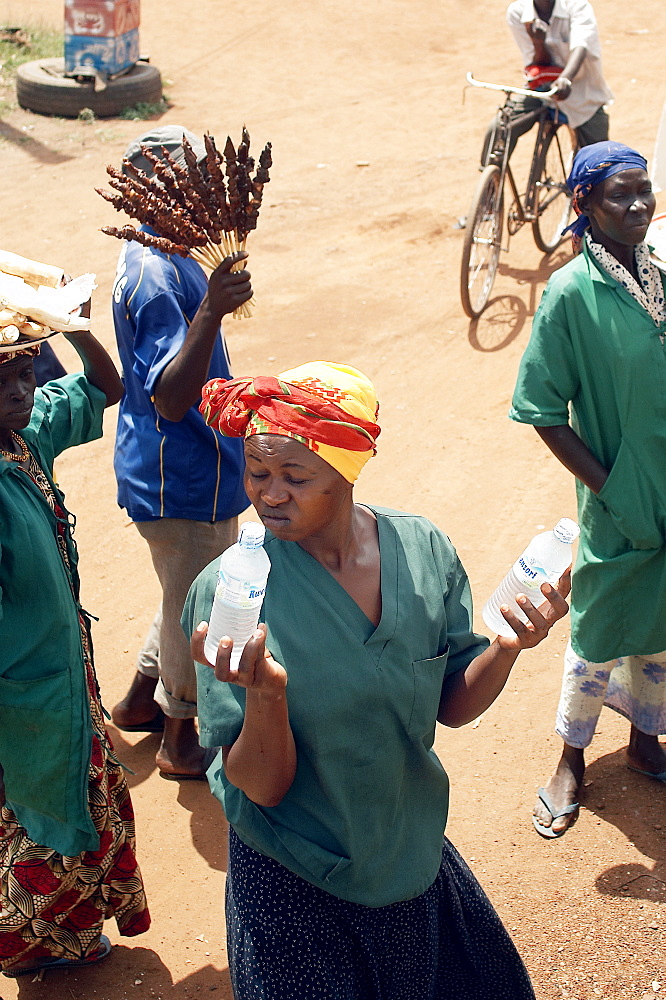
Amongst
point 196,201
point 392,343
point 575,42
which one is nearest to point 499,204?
point 575,42

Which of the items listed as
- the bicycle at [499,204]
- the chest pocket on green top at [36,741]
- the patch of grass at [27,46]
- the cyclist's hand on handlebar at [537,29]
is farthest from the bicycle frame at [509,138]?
the patch of grass at [27,46]

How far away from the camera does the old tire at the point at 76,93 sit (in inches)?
451

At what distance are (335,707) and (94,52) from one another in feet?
37.1

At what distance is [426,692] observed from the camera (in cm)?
217

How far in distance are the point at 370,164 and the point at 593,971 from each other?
8.52 metres

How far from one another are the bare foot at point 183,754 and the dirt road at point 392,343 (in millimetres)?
66

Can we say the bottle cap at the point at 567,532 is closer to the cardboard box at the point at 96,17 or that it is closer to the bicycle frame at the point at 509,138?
the bicycle frame at the point at 509,138

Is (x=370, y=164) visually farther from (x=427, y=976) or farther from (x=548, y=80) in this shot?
(x=427, y=976)

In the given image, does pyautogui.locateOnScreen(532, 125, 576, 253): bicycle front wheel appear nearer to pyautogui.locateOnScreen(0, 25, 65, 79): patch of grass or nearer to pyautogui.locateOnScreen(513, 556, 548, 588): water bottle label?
pyautogui.locateOnScreen(513, 556, 548, 588): water bottle label

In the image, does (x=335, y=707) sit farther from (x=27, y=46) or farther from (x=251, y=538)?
(x=27, y=46)

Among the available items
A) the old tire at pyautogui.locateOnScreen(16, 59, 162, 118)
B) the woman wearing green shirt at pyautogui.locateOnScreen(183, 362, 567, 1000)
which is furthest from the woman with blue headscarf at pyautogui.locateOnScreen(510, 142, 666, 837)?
the old tire at pyautogui.locateOnScreen(16, 59, 162, 118)

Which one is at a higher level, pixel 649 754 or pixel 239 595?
pixel 239 595

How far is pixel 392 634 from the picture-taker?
6.91 ft

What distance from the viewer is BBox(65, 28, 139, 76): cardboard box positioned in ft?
38.2
